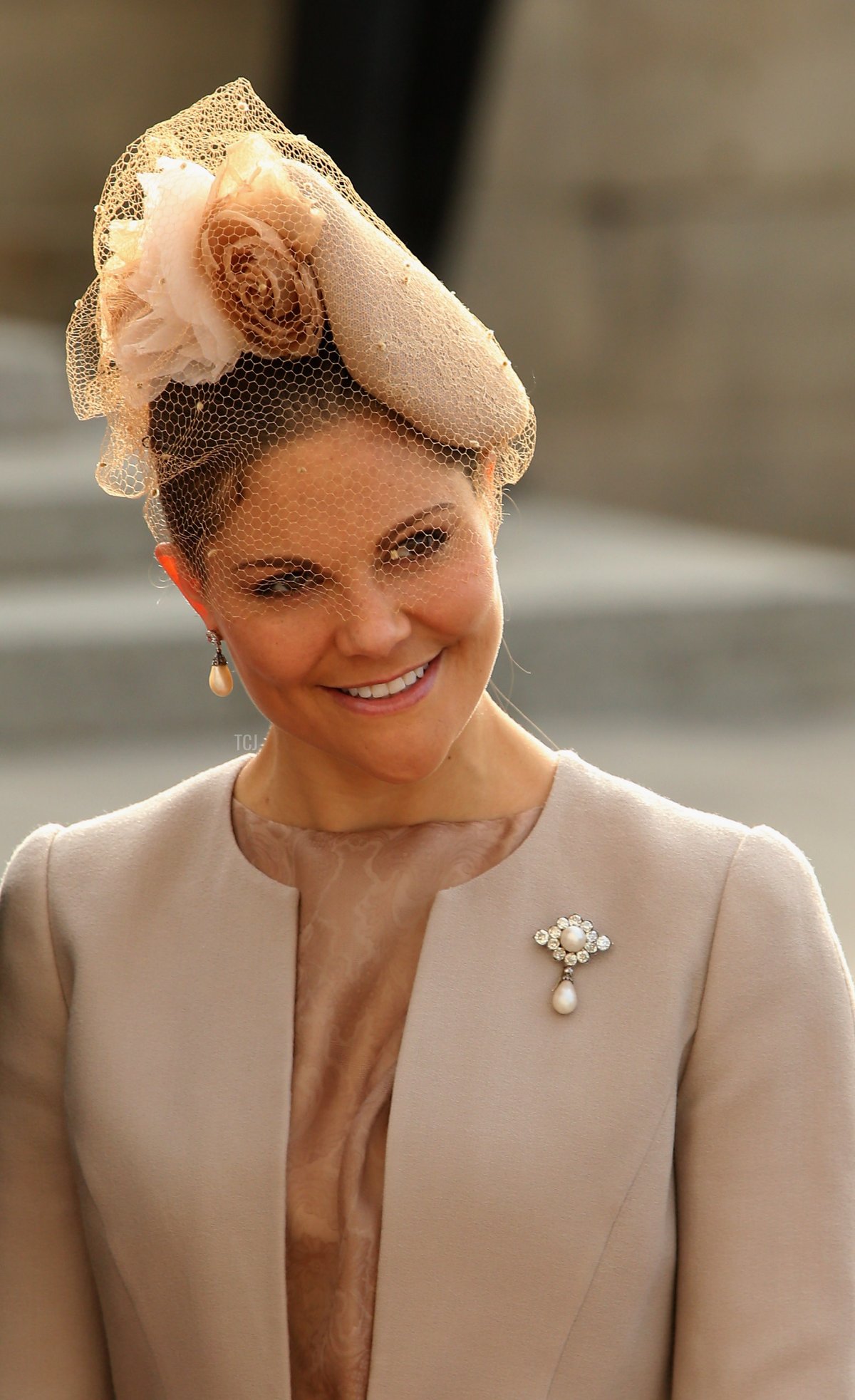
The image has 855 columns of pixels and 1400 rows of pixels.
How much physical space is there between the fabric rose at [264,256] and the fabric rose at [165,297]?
1cm

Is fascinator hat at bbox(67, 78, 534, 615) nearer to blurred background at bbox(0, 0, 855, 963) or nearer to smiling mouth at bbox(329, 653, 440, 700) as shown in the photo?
smiling mouth at bbox(329, 653, 440, 700)

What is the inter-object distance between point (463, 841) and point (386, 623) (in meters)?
0.27

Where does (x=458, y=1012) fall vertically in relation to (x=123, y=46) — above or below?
below

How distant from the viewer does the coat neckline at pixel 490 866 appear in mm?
1602

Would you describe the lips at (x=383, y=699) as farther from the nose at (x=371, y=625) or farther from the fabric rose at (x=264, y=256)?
the fabric rose at (x=264, y=256)

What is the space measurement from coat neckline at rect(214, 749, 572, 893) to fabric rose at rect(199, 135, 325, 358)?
1.49ft

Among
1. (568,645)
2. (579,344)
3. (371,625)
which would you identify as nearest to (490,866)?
(371,625)

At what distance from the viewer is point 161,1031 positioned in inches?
63.2

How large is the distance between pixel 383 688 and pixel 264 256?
348 mm

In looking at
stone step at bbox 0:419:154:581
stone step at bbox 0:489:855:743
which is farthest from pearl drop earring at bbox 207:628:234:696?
stone step at bbox 0:419:154:581

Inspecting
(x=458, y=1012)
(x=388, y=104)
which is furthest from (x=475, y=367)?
(x=388, y=104)

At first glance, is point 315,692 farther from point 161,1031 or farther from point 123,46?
point 123,46

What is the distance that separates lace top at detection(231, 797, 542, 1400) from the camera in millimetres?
1508

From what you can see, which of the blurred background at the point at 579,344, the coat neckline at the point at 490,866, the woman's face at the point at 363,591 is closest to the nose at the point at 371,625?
the woman's face at the point at 363,591
